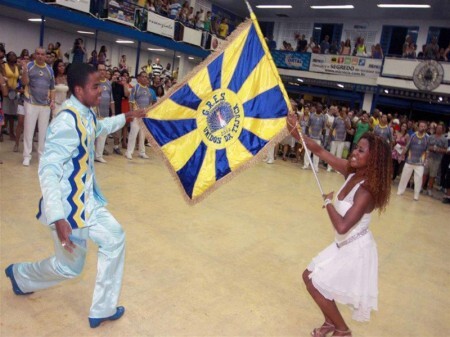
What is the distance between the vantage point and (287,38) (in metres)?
23.3

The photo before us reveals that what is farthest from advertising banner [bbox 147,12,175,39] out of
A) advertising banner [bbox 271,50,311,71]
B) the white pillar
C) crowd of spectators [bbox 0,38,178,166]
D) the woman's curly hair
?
the woman's curly hair

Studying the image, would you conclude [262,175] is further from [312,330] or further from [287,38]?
[287,38]

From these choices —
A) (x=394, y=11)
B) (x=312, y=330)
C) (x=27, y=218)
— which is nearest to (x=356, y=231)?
(x=312, y=330)

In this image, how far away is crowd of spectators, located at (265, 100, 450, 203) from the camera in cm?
873

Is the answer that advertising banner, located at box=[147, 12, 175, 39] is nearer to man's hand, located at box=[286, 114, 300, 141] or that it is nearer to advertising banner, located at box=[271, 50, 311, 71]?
advertising banner, located at box=[271, 50, 311, 71]

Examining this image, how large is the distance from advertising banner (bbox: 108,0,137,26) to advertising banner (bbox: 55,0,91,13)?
101 cm

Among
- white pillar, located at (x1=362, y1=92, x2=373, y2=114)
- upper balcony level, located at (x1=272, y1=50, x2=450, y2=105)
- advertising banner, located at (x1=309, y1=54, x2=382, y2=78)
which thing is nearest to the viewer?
upper balcony level, located at (x1=272, y1=50, x2=450, y2=105)

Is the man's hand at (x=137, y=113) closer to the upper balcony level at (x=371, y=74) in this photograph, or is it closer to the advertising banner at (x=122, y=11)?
the advertising banner at (x=122, y=11)

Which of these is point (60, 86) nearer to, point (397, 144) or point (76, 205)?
point (76, 205)

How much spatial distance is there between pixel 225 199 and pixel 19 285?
3.87m

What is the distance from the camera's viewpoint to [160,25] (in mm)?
15180

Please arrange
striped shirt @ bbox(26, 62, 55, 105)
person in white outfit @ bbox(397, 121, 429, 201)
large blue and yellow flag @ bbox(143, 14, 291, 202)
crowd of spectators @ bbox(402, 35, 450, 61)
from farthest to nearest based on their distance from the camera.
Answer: crowd of spectators @ bbox(402, 35, 450, 61) < person in white outfit @ bbox(397, 121, 429, 201) < striped shirt @ bbox(26, 62, 55, 105) < large blue and yellow flag @ bbox(143, 14, 291, 202)

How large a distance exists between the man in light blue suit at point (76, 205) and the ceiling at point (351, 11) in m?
17.4

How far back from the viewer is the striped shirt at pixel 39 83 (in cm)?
630
